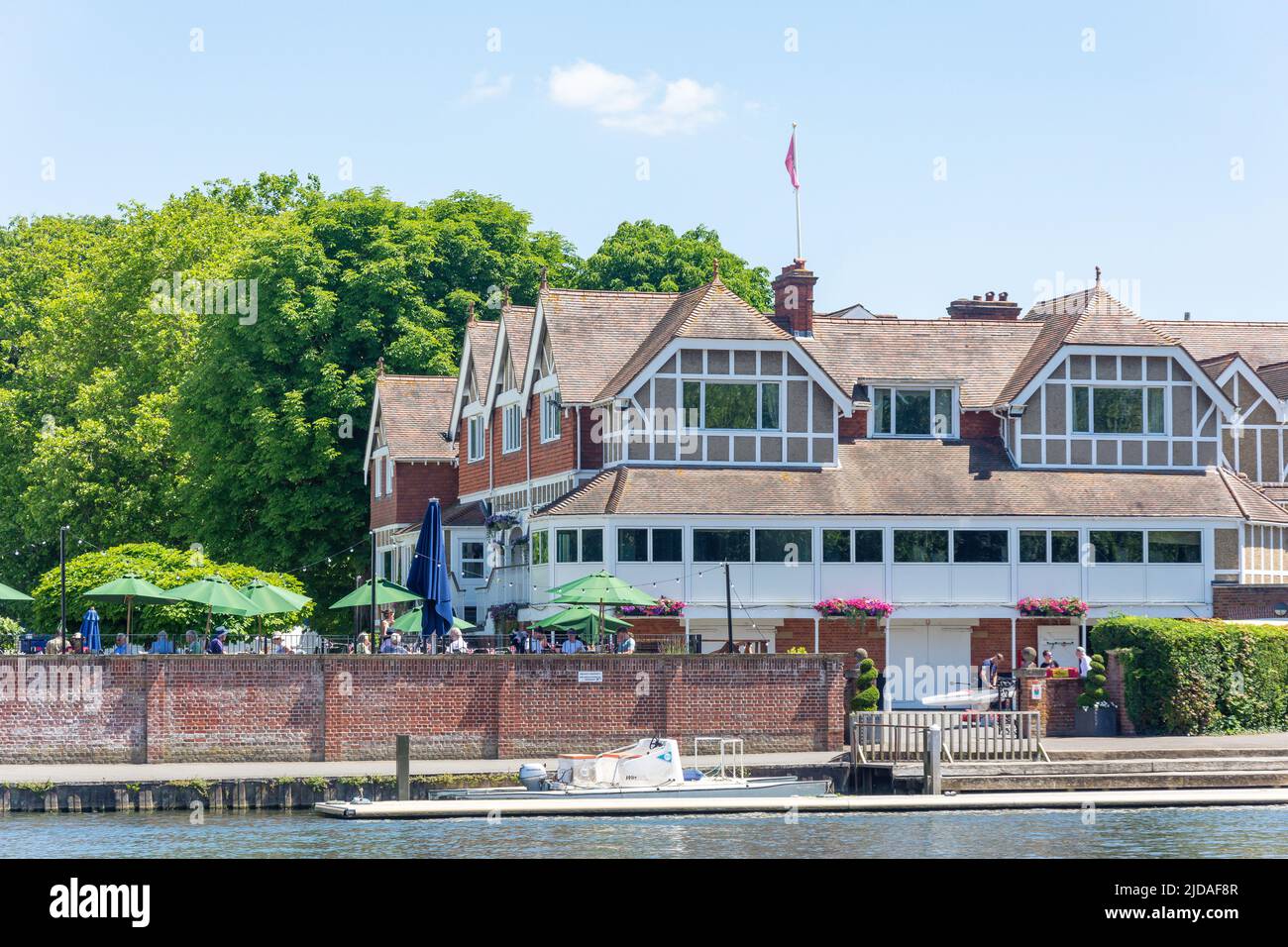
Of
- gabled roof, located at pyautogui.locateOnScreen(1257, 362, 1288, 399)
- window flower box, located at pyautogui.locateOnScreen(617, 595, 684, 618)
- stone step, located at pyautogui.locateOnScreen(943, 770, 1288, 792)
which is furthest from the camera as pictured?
gabled roof, located at pyautogui.locateOnScreen(1257, 362, 1288, 399)

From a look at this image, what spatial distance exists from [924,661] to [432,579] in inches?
496

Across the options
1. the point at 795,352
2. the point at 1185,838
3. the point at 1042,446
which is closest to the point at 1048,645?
the point at 1042,446

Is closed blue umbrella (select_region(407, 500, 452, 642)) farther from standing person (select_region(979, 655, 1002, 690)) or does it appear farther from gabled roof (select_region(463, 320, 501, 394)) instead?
gabled roof (select_region(463, 320, 501, 394))

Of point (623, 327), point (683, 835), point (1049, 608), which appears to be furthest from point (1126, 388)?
point (683, 835)

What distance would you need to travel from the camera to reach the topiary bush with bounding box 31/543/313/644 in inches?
1738

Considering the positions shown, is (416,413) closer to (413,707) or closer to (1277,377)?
(413,707)

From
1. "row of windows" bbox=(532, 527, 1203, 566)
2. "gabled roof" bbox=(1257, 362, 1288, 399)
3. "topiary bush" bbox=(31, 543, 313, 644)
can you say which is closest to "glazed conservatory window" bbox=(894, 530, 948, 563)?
"row of windows" bbox=(532, 527, 1203, 566)

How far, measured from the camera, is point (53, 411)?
227ft

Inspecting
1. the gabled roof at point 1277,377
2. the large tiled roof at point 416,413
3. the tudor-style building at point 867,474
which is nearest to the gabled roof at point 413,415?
the large tiled roof at point 416,413

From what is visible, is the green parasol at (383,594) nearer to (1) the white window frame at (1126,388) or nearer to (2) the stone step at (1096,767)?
(2) the stone step at (1096,767)

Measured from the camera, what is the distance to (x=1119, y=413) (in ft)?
162

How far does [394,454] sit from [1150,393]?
19638 mm

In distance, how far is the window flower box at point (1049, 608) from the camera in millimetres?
46781

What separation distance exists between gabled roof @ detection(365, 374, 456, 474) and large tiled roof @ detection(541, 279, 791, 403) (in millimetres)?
8118
